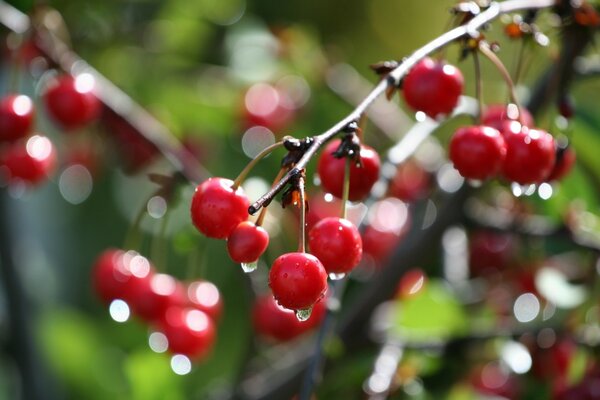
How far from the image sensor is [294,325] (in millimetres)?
1752

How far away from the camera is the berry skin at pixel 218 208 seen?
40.0 inches

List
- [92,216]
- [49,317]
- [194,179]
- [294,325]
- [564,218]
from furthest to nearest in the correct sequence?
1. [92,216]
2. [49,317]
3. [294,325]
4. [564,218]
5. [194,179]

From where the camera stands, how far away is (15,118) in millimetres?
1552

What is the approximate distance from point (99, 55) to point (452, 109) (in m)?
1.26

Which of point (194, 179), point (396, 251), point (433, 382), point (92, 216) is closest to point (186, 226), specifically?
point (194, 179)

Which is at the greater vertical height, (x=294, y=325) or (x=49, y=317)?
(x=49, y=317)

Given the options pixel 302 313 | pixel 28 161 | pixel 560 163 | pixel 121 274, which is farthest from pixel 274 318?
pixel 302 313

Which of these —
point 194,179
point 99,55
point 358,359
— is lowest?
point 358,359

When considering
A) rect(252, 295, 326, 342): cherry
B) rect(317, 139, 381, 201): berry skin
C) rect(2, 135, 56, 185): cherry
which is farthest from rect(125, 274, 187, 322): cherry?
rect(317, 139, 381, 201): berry skin

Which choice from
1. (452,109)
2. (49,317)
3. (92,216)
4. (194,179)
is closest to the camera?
(452,109)

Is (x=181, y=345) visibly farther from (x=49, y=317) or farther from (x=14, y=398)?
(x=14, y=398)

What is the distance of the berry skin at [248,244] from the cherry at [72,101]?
2.49 ft

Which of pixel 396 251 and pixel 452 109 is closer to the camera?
pixel 452 109

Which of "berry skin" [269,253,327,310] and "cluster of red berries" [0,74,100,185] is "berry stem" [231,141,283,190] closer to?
"berry skin" [269,253,327,310]
